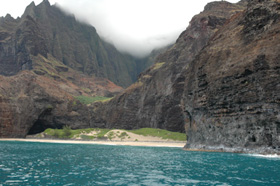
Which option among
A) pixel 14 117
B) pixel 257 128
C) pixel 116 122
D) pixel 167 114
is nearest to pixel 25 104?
pixel 14 117

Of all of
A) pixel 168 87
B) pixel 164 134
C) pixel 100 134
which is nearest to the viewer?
pixel 164 134

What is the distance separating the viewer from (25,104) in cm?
11575

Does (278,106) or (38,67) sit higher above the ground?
(38,67)

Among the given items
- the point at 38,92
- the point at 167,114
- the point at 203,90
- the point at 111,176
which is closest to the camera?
the point at 111,176

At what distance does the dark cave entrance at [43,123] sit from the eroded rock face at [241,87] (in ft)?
283

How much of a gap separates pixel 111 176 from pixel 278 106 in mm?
32324

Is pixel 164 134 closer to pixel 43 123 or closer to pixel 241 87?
pixel 241 87

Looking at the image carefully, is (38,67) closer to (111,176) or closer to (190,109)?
(190,109)

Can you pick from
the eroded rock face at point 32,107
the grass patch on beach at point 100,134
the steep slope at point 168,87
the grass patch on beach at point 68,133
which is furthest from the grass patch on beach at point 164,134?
the eroded rock face at point 32,107

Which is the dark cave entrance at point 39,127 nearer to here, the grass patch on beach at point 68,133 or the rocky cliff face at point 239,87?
→ the grass patch on beach at point 68,133

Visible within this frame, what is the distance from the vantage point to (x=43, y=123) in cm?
12369

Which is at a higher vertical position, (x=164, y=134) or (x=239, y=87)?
(x=239, y=87)

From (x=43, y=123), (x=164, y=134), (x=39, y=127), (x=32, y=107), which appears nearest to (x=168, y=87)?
(x=164, y=134)

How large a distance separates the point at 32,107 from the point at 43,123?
12037mm
